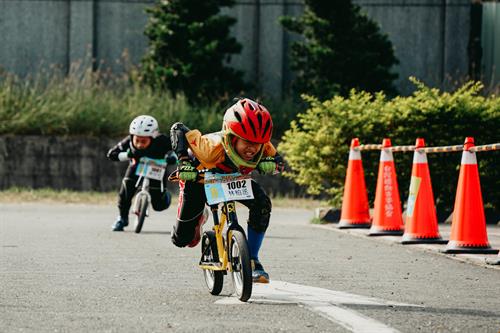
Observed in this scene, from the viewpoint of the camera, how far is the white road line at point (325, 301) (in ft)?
25.5

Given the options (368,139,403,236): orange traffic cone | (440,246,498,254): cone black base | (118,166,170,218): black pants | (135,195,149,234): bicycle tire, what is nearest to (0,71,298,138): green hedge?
(118,166,170,218): black pants

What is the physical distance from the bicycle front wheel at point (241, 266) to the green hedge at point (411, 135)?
8.28m

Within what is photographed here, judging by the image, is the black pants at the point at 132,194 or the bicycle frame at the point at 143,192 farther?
the black pants at the point at 132,194

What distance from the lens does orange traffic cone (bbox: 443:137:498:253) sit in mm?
12297

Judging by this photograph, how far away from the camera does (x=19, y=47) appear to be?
2708 cm

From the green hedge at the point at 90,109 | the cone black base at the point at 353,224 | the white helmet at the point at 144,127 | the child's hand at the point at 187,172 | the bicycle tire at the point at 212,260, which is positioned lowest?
the cone black base at the point at 353,224

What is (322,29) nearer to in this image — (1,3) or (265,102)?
(265,102)

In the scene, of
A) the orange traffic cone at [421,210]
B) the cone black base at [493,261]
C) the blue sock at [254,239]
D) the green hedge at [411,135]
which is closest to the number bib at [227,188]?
the blue sock at [254,239]

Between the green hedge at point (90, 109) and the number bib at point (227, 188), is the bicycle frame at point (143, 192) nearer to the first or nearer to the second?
the number bib at point (227, 188)

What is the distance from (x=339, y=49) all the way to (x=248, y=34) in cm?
263

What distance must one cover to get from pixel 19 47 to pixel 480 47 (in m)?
9.80

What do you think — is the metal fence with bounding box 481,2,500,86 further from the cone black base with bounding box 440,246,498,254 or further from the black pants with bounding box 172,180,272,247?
the black pants with bounding box 172,180,272,247

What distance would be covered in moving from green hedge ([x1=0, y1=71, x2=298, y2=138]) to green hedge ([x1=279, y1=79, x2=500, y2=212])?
719cm

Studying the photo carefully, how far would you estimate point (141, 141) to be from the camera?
617 inches
